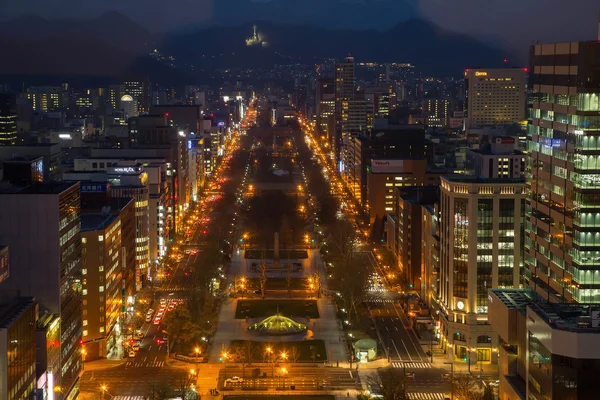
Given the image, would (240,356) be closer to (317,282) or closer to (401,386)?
(401,386)

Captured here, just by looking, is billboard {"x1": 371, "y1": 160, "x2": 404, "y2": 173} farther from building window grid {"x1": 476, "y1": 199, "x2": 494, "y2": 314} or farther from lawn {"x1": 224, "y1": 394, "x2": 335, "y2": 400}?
lawn {"x1": 224, "y1": 394, "x2": 335, "y2": 400}

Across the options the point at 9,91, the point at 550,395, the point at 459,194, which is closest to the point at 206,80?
the point at 9,91

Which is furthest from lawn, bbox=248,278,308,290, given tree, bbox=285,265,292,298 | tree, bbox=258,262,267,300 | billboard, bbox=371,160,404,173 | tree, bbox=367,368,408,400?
billboard, bbox=371,160,404,173

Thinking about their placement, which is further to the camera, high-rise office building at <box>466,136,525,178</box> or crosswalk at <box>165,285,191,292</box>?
high-rise office building at <box>466,136,525,178</box>

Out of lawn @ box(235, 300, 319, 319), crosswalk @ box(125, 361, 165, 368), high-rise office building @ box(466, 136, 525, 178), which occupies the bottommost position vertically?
lawn @ box(235, 300, 319, 319)

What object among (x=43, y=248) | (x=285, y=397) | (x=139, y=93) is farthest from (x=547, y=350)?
(x=139, y=93)

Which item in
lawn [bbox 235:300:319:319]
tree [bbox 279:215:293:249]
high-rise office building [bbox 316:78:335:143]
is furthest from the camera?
high-rise office building [bbox 316:78:335:143]

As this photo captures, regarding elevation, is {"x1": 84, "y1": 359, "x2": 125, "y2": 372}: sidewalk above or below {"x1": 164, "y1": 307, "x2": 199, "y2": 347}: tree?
below

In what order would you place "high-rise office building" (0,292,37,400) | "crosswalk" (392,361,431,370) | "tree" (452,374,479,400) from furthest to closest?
1. "crosswalk" (392,361,431,370)
2. "tree" (452,374,479,400)
3. "high-rise office building" (0,292,37,400)
